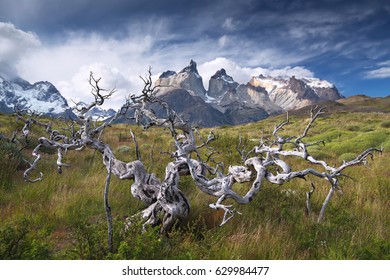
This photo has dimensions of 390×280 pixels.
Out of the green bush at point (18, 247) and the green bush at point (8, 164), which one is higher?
the green bush at point (8, 164)

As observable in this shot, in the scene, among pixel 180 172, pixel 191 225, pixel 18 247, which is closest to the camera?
pixel 18 247

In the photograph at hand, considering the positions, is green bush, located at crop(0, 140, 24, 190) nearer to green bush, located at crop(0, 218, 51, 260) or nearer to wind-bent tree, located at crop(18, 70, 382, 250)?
wind-bent tree, located at crop(18, 70, 382, 250)

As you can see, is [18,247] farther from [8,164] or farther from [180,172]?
[8,164]

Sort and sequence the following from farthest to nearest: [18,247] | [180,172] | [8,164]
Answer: [8,164] → [180,172] → [18,247]

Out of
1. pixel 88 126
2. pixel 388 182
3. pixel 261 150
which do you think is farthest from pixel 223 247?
pixel 388 182

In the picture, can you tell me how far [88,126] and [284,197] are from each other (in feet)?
12.6

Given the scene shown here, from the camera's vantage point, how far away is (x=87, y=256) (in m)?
2.98

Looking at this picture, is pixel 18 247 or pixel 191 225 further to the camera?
pixel 191 225

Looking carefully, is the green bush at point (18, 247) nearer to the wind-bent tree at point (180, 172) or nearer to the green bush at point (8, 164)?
the wind-bent tree at point (180, 172)

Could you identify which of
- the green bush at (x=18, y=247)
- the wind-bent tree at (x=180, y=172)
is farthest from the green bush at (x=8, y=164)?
the green bush at (x=18, y=247)

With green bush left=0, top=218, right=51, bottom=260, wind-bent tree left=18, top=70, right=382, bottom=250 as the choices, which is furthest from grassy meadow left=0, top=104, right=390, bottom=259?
wind-bent tree left=18, top=70, right=382, bottom=250

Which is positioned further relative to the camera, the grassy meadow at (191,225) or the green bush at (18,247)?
the grassy meadow at (191,225)

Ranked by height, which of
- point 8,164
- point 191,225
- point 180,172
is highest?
point 8,164

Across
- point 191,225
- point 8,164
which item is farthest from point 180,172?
point 8,164
